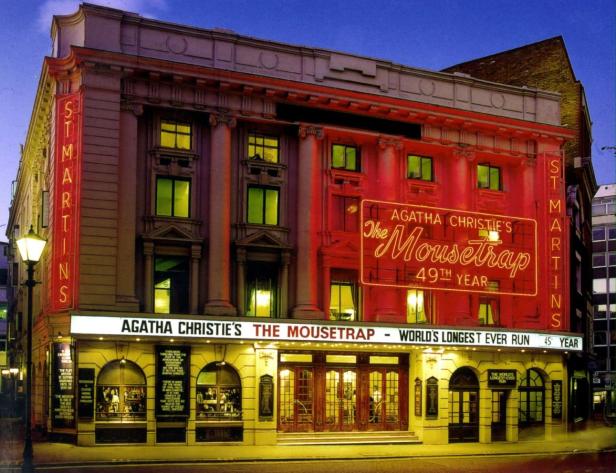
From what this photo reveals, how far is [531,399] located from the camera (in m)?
40.4

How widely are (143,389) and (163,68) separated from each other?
11.9 metres

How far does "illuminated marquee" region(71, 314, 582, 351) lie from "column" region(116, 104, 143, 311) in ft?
4.87

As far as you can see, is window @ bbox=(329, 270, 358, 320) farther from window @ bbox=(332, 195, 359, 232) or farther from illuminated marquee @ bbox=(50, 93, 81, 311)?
illuminated marquee @ bbox=(50, 93, 81, 311)

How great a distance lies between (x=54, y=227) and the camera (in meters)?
34.3

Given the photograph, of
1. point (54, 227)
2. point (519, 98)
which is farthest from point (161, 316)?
point (519, 98)

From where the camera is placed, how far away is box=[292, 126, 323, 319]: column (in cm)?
3634

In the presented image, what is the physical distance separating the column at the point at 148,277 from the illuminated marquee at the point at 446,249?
27.0 feet

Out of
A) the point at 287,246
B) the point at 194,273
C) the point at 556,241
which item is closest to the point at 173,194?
the point at 194,273

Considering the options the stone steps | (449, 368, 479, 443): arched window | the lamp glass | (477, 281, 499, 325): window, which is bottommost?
the stone steps

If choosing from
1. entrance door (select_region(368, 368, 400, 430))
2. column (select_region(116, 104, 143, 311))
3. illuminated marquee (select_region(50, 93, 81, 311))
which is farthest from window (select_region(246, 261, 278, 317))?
illuminated marquee (select_region(50, 93, 81, 311))

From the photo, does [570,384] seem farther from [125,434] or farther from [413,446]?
[125,434]

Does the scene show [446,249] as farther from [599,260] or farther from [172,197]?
[599,260]

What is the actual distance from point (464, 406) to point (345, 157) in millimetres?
11654

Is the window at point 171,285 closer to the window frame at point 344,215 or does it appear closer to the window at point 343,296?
the window at point 343,296
